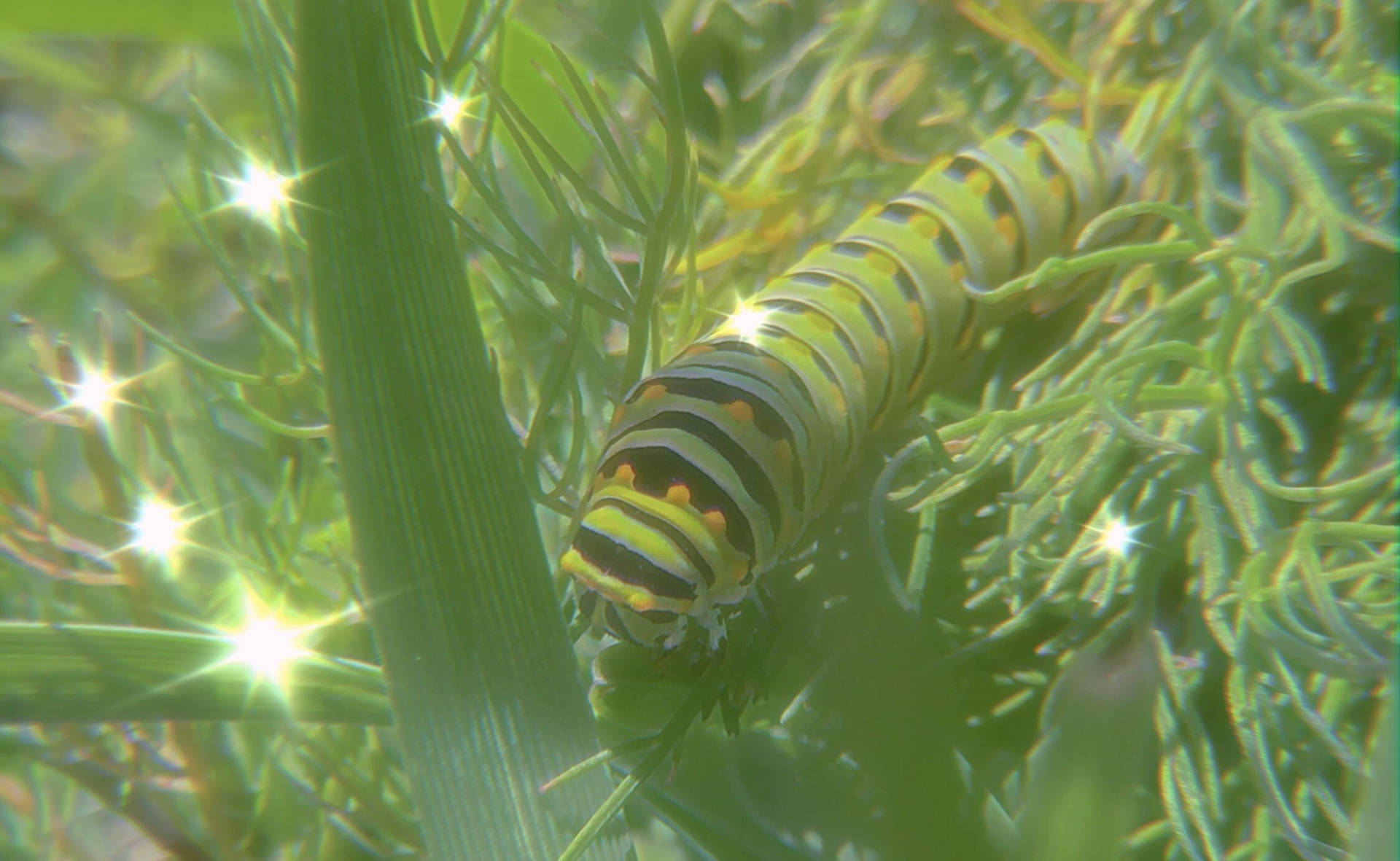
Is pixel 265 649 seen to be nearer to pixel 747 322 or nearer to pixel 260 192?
pixel 260 192

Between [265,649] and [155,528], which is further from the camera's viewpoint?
[155,528]

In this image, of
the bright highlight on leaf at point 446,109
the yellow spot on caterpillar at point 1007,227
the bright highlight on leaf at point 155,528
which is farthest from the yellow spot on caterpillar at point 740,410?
the bright highlight on leaf at point 155,528

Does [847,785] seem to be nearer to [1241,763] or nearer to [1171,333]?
[1241,763]

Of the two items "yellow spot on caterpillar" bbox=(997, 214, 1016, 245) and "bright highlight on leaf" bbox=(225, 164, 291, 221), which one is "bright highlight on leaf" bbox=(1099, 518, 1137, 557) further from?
"bright highlight on leaf" bbox=(225, 164, 291, 221)

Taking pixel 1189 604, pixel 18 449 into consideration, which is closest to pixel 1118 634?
pixel 1189 604

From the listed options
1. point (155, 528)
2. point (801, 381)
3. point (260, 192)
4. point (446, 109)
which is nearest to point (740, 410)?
point (801, 381)

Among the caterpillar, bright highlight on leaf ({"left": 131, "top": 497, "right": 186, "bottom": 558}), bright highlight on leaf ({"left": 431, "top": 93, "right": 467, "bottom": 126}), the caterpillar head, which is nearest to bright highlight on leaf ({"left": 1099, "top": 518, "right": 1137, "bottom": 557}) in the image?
the caterpillar
